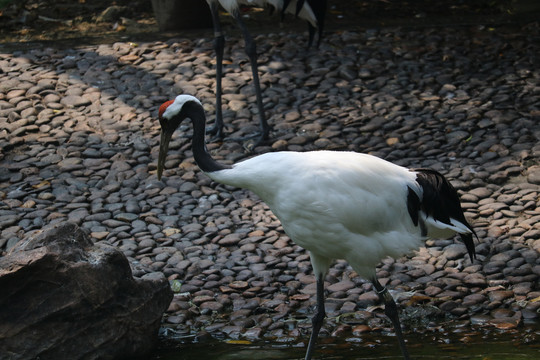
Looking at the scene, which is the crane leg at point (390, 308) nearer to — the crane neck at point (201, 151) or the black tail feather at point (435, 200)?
the black tail feather at point (435, 200)

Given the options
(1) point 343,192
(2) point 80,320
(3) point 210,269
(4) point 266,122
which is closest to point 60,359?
(2) point 80,320

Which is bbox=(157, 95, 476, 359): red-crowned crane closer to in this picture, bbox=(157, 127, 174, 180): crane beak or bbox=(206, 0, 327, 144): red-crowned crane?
bbox=(157, 127, 174, 180): crane beak

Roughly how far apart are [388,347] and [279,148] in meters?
2.54

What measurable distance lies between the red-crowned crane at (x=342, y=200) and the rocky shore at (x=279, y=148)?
62cm

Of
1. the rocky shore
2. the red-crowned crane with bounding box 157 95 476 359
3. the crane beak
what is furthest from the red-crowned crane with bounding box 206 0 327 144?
the red-crowned crane with bounding box 157 95 476 359

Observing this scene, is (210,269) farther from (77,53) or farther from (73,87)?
(77,53)

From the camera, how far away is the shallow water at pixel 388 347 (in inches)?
159

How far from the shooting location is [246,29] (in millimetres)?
6746

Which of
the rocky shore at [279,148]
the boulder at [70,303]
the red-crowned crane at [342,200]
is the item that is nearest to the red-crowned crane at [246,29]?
the rocky shore at [279,148]

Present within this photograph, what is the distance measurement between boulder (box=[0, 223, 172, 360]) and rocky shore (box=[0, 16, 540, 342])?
44 centimetres

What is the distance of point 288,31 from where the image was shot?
8.45 m

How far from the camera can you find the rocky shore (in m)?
4.64

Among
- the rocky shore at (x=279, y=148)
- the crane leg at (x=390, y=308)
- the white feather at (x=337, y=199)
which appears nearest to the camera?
the white feather at (x=337, y=199)

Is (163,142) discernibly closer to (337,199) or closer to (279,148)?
(337,199)
